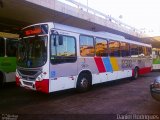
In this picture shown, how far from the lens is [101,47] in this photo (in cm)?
1233

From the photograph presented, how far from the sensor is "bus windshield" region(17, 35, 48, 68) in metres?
9.04

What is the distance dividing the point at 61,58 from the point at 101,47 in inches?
136

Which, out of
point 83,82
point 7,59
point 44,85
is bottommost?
point 83,82

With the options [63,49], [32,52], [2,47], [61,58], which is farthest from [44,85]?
[2,47]

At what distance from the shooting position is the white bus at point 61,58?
9000 mm

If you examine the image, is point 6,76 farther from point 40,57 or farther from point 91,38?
point 91,38

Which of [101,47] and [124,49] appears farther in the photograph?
[124,49]

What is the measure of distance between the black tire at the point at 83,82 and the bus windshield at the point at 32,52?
2.32 meters

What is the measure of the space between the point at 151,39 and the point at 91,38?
24684mm

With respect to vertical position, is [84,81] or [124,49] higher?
[124,49]

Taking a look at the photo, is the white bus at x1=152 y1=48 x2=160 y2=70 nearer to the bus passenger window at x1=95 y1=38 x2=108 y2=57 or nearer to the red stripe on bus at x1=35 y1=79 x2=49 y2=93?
the bus passenger window at x1=95 y1=38 x2=108 y2=57

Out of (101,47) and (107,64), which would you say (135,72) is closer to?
(107,64)

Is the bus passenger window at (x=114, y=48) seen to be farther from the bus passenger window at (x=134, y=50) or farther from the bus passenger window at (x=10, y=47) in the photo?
the bus passenger window at (x=10, y=47)

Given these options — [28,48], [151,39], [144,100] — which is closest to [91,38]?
[28,48]
